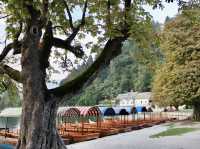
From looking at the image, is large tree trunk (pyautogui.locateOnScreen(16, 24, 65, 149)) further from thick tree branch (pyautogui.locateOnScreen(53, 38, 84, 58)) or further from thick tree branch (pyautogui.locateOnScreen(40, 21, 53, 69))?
thick tree branch (pyautogui.locateOnScreen(53, 38, 84, 58))

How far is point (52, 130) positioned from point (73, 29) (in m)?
3.47

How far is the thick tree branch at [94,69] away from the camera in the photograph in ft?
45.2

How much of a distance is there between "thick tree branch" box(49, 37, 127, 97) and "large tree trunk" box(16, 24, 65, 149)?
0.44 metres

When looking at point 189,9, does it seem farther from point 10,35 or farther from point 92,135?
point 92,135

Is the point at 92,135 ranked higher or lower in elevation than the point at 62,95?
lower

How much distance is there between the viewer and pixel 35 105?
13367mm

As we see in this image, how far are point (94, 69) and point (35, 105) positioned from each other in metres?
2.26

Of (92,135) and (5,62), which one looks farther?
(92,135)

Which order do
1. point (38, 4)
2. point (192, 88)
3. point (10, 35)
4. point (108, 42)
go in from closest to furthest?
1. point (38, 4)
2. point (108, 42)
3. point (10, 35)
4. point (192, 88)

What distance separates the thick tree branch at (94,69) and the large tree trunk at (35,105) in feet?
1.45

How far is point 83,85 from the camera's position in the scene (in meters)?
14.1

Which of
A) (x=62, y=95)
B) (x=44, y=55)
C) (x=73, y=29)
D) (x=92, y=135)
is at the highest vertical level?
(x=73, y=29)

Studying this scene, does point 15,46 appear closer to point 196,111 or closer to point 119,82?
point 196,111

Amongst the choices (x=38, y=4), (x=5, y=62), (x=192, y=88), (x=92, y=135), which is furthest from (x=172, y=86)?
(x=38, y=4)
